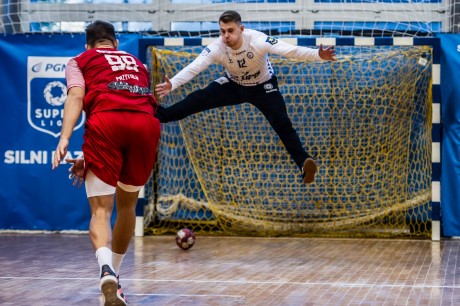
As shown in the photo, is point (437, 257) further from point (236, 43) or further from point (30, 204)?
point (30, 204)

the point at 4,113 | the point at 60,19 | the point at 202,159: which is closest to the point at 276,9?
the point at 202,159

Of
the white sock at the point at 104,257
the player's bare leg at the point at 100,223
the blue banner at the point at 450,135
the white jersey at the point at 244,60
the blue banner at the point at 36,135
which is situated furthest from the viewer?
the blue banner at the point at 36,135

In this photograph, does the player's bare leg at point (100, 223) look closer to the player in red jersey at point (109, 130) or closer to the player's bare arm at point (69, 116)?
the player in red jersey at point (109, 130)


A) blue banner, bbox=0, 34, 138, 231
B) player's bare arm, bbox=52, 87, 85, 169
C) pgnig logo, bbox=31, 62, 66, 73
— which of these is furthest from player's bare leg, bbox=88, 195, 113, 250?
pgnig logo, bbox=31, 62, 66, 73

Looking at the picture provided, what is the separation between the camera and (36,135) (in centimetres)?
1120

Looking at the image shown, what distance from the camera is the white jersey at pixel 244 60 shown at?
8391mm

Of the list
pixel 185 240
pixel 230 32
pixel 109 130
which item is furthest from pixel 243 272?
pixel 109 130

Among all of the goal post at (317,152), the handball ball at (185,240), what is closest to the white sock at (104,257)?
the handball ball at (185,240)

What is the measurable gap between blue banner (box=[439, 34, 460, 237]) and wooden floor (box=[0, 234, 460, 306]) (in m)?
0.38

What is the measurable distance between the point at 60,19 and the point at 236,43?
4.54 metres

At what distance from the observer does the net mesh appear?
10883 millimetres

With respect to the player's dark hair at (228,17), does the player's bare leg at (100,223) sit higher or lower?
lower

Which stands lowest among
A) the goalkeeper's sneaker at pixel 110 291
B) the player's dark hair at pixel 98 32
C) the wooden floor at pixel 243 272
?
the wooden floor at pixel 243 272

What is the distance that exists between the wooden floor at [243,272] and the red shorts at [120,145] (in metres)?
0.97
